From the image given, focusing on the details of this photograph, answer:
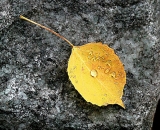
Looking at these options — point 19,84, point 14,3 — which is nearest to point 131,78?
point 19,84

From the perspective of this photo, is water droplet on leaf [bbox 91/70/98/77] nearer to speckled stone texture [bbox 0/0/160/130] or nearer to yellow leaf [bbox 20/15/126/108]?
yellow leaf [bbox 20/15/126/108]

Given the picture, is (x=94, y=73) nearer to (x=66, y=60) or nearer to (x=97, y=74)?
(x=97, y=74)

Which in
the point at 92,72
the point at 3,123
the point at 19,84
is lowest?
the point at 3,123

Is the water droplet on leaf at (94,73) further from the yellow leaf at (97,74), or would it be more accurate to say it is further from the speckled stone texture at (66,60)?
the speckled stone texture at (66,60)

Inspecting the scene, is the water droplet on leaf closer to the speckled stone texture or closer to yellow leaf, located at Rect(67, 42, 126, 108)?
yellow leaf, located at Rect(67, 42, 126, 108)

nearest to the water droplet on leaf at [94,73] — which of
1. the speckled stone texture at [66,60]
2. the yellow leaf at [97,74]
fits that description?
the yellow leaf at [97,74]

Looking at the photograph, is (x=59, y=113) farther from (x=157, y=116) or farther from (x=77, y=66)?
(x=157, y=116)

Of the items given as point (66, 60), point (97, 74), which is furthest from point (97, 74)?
point (66, 60)

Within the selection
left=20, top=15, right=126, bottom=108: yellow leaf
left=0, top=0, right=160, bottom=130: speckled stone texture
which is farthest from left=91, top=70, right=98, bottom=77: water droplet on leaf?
left=0, top=0, right=160, bottom=130: speckled stone texture
